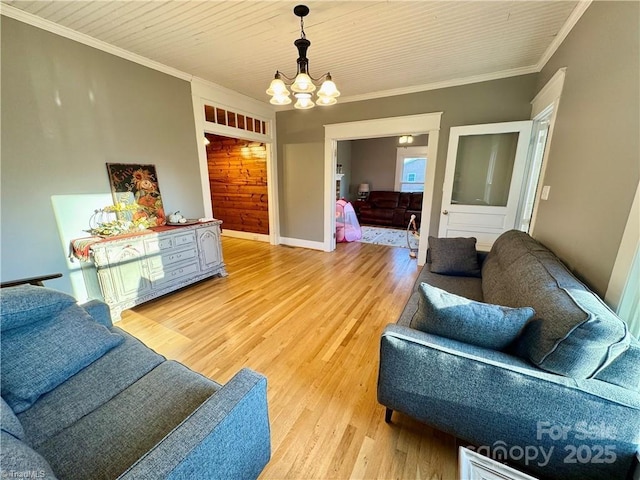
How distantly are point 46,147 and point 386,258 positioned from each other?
4327mm

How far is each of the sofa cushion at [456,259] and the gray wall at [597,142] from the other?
585mm

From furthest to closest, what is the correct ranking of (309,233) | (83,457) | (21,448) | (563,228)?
(309,233) → (563,228) → (83,457) → (21,448)

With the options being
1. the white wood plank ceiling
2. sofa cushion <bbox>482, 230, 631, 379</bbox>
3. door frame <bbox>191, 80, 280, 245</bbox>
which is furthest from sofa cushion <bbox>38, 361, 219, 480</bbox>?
door frame <bbox>191, 80, 280, 245</bbox>

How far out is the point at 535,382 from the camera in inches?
37.9

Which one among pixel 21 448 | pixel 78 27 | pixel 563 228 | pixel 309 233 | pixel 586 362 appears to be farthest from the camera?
pixel 309 233

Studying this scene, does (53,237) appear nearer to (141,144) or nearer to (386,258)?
(141,144)

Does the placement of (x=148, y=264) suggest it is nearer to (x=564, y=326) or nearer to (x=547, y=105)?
(x=564, y=326)

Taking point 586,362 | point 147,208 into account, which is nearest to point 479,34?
point 586,362

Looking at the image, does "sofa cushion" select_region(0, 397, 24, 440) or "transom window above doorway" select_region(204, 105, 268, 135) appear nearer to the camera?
"sofa cushion" select_region(0, 397, 24, 440)

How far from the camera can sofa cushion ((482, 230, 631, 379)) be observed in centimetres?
91

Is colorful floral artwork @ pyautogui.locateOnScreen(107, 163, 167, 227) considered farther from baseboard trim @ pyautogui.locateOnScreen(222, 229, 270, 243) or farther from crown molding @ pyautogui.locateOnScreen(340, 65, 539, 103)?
crown molding @ pyautogui.locateOnScreen(340, 65, 539, 103)

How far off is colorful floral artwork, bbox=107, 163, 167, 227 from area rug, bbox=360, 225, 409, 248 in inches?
154

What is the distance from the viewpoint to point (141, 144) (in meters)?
2.84

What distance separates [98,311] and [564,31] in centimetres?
410
